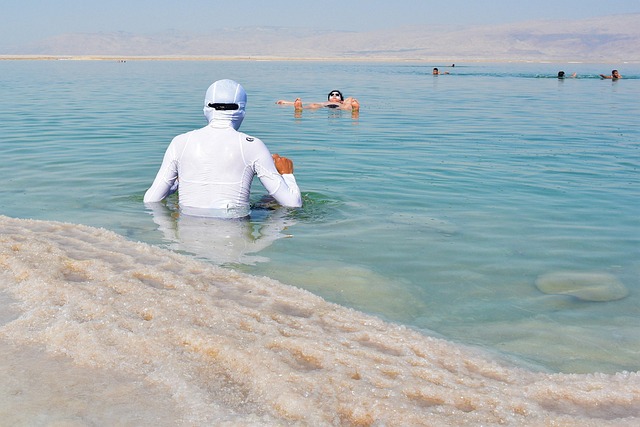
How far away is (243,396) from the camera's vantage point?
2.97m

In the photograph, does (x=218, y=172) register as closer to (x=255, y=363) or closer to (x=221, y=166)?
(x=221, y=166)

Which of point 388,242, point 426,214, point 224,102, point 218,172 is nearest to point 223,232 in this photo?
point 218,172

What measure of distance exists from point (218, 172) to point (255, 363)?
11.2 feet

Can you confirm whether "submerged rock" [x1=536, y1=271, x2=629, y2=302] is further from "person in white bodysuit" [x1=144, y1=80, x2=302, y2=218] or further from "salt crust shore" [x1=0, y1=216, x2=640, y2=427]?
"person in white bodysuit" [x1=144, y1=80, x2=302, y2=218]

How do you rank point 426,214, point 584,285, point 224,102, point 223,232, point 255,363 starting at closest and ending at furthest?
1. point 255,363
2. point 584,285
3. point 224,102
4. point 223,232
5. point 426,214

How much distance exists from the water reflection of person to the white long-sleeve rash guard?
5.7 inches

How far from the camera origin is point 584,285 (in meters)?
5.29

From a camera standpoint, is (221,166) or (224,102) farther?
(221,166)

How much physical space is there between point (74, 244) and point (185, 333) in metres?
2.28

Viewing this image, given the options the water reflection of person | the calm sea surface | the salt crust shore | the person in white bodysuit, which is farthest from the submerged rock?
the person in white bodysuit

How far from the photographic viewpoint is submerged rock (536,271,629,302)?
16.6 ft

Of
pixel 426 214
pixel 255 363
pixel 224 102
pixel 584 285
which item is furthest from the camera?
pixel 426 214

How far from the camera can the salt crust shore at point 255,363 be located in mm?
2855

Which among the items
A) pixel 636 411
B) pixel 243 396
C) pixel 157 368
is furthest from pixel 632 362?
pixel 157 368
